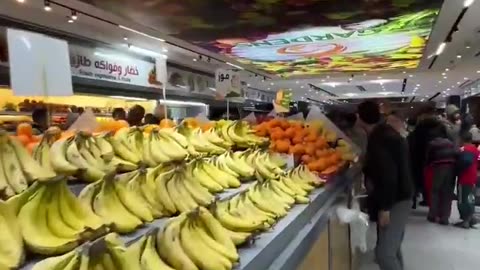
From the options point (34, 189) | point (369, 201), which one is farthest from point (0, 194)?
point (369, 201)

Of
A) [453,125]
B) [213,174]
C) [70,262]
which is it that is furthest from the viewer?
[453,125]

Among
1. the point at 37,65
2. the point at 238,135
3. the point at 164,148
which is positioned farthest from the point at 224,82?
the point at 37,65

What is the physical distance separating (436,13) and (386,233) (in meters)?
5.07

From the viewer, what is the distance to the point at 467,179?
679cm

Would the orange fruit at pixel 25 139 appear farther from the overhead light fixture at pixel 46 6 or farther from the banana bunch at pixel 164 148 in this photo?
the overhead light fixture at pixel 46 6

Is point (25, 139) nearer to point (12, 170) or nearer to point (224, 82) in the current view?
point (12, 170)

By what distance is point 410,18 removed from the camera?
27.2ft

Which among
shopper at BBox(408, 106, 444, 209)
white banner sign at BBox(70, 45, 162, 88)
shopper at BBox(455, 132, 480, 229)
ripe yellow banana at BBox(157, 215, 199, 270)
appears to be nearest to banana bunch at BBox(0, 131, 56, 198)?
ripe yellow banana at BBox(157, 215, 199, 270)

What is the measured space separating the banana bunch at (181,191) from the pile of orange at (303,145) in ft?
5.98

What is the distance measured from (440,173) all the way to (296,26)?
346 centimetres

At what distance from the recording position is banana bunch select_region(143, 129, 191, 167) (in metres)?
2.34

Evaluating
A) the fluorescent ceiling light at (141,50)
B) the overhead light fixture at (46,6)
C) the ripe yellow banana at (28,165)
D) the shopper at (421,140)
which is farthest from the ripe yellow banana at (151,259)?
the fluorescent ceiling light at (141,50)

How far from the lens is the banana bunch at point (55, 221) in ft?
4.28

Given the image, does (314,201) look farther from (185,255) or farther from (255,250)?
(185,255)
